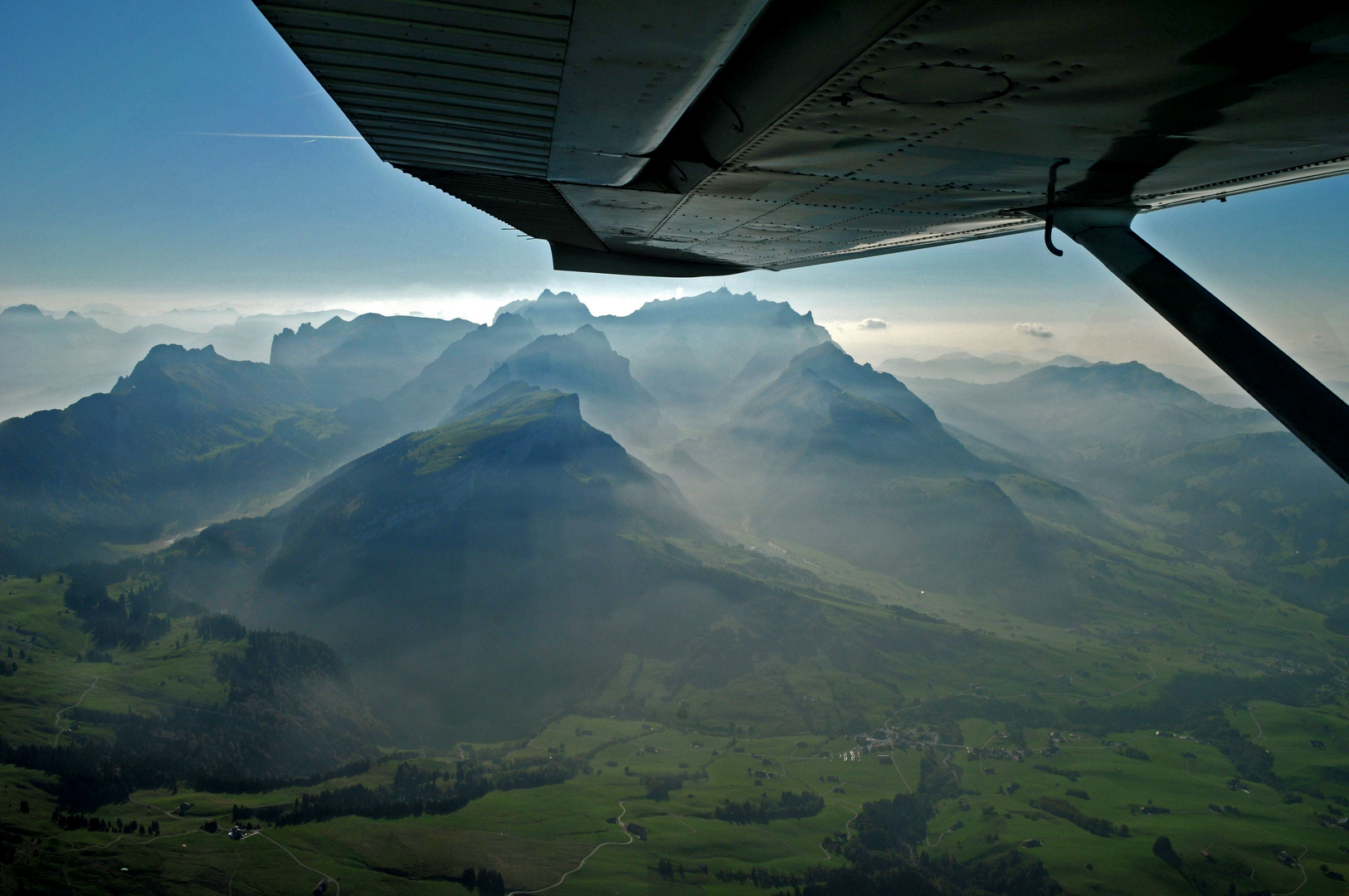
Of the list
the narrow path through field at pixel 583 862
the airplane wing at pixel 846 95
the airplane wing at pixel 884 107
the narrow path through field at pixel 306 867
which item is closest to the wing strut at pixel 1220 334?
the airplane wing at pixel 884 107

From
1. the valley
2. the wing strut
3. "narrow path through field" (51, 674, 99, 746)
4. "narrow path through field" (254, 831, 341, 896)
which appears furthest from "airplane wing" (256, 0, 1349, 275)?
"narrow path through field" (51, 674, 99, 746)

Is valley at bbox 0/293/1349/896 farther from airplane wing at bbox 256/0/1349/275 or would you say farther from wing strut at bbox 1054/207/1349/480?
airplane wing at bbox 256/0/1349/275

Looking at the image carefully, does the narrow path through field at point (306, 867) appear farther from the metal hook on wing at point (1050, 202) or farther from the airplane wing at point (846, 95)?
the metal hook on wing at point (1050, 202)

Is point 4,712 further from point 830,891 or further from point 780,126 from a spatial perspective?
point 780,126

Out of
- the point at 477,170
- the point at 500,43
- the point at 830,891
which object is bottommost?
the point at 830,891

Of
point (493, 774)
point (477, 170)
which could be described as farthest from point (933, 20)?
point (493, 774)
